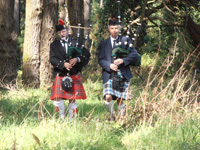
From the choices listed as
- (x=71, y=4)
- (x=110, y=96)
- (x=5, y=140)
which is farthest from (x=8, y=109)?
(x=71, y=4)

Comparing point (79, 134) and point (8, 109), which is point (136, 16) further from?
point (79, 134)

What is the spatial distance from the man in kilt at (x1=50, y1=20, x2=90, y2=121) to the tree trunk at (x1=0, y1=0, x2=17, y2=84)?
3.50 m

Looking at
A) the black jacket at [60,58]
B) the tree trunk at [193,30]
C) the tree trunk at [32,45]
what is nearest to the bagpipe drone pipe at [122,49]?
the black jacket at [60,58]

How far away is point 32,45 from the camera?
35.2ft

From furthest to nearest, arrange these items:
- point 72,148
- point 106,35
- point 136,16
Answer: point 106,35 < point 136,16 < point 72,148

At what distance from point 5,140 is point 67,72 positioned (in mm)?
2400

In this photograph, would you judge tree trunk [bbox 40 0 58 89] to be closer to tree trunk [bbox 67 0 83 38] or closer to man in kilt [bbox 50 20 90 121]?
tree trunk [bbox 67 0 83 38]

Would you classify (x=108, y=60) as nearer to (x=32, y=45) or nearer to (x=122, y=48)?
(x=122, y=48)

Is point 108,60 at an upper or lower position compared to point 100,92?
upper

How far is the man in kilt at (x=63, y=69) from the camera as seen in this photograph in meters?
6.60

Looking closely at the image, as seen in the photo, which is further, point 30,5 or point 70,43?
point 30,5

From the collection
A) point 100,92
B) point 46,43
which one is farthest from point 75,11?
point 100,92

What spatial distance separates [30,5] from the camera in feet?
34.5

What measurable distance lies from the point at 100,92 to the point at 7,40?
10.1 feet
